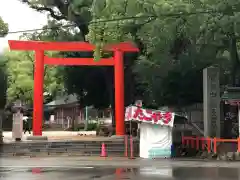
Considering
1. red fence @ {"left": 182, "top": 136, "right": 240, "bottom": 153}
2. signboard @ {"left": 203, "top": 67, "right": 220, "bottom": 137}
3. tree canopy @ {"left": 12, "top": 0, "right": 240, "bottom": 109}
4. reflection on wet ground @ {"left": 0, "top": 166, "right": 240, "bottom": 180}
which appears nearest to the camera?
reflection on wet ground @ {"left": 0, "top": 166, "right": 240, "bottom": 180}

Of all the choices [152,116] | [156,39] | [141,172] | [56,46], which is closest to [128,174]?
[141,172]

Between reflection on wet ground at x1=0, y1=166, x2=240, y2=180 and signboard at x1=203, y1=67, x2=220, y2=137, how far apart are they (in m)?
5.95

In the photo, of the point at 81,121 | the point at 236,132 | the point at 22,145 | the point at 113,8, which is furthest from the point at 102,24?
the point at 81,121

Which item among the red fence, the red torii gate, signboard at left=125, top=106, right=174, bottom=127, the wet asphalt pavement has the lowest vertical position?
the wet asphalt pavement

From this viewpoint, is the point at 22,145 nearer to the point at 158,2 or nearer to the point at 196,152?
the point at 196,152

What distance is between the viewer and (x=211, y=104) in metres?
21.8

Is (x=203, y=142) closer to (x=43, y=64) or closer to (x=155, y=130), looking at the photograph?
(x=155, y=130)

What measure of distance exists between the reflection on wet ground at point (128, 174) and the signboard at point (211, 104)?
19.5 ft

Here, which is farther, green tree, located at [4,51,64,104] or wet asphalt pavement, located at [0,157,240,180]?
green tree, located at [4,51,64,104]

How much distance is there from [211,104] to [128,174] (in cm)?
928

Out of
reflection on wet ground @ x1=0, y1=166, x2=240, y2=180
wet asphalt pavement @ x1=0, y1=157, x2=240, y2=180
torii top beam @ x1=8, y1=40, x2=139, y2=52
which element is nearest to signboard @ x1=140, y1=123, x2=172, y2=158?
wet asphalt pavement @ x1=0, y1=157, x2=240, y2=180

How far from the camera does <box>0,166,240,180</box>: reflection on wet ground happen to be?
13117 mm

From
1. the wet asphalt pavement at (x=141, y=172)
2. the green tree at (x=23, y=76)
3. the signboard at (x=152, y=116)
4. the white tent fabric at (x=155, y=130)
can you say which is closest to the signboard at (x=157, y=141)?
the white tent fabric at (x=155, y=130)

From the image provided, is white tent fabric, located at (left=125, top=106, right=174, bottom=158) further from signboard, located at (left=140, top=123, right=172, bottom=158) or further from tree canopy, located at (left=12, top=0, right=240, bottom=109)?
tree canopy, located at (left=12, top=0, right=240, bottom=109)
